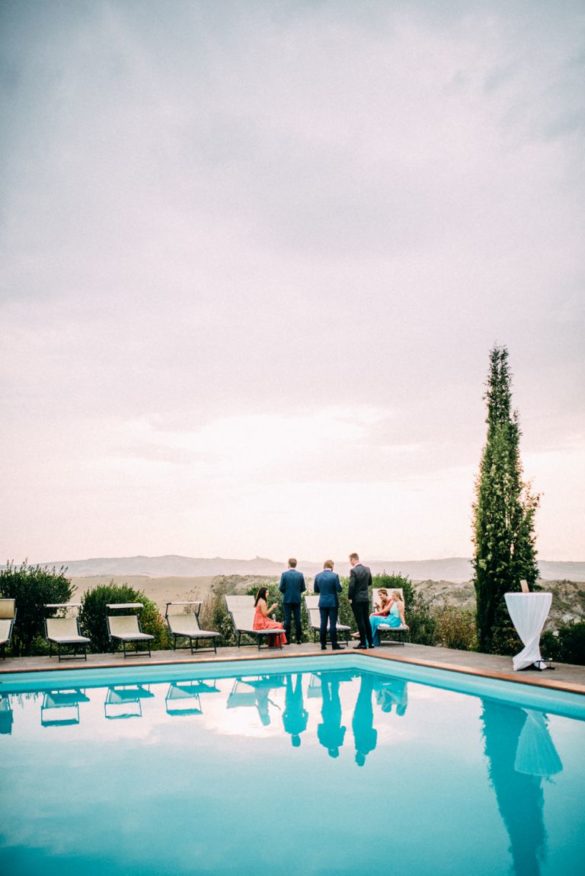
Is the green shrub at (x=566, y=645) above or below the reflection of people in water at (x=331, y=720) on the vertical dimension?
above

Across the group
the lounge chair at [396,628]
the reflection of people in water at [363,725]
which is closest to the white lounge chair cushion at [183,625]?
the lounge chair at [396,628]

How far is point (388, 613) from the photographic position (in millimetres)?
11680

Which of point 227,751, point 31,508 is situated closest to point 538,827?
point 227,751

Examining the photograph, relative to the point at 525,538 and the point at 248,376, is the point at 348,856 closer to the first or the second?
the point at 525,538

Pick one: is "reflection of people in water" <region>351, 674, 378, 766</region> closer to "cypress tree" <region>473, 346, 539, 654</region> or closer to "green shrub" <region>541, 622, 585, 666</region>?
"cypress tree" <region>473, 346, 539, 654</region>

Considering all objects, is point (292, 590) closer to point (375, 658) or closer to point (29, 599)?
point (375, 658)

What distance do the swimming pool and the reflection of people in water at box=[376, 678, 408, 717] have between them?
39 millimetres

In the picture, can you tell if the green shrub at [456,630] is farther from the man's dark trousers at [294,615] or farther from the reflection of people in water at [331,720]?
the reflection of people in water at [331,720]

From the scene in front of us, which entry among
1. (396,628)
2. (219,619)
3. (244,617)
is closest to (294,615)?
(244,617)

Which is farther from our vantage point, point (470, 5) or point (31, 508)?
point (31, 508)

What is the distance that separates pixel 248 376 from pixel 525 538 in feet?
33.1

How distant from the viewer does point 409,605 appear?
13.2 metres

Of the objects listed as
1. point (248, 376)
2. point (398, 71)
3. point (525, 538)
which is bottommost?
point (525, 538)

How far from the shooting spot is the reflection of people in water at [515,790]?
3600 mm
